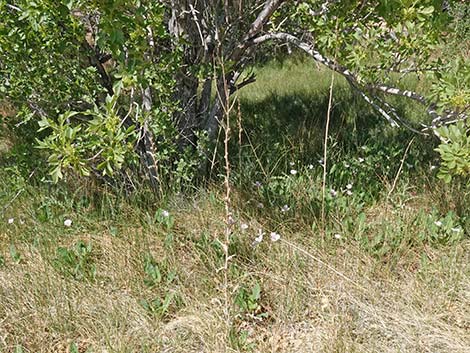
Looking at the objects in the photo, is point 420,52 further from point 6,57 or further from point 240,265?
point 6,57

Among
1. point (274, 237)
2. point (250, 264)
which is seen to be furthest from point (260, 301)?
point (274, 237)

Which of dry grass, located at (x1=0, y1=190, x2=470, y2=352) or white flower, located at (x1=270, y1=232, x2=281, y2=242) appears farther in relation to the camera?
white flower, located at (x1=270, y1=232, x2=281, y2=242)

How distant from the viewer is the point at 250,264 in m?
2.44

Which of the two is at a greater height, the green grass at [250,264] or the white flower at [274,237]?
the white flower at [274,237]

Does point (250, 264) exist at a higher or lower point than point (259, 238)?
lower

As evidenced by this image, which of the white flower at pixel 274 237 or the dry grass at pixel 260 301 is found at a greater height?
the white flower at pixel 274 237

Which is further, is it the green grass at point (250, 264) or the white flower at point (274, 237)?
the white flower at point (274, 237)

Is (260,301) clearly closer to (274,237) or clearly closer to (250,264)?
(250,264)

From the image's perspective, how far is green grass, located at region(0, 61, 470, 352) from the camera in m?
2.04

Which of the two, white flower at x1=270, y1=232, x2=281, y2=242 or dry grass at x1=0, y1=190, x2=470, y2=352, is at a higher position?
white flower at x1=270, y1=232, x2=281, y2=242

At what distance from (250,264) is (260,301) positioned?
0.87 ft

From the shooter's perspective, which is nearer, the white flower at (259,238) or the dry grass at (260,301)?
the dry grass at (260,301)

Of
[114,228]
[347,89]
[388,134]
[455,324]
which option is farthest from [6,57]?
[347,89]

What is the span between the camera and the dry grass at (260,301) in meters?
2.00
